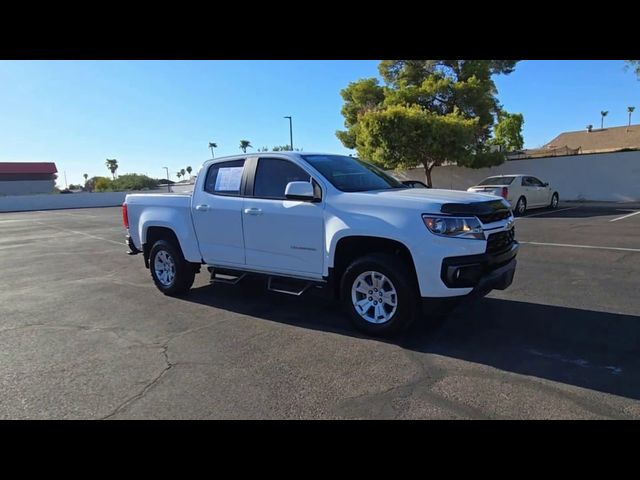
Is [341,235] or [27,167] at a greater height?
[27,167]

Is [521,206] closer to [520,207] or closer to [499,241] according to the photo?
[520,207]

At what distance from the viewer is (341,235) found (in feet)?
14.5

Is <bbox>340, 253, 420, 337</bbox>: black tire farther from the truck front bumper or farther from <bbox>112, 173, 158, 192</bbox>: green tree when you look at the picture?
<bbox>112, 173, 158, 192</bbox>: green tree

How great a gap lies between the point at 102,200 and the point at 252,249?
161ft

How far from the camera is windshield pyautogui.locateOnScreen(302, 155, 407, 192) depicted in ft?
15.9

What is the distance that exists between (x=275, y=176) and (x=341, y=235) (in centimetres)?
135

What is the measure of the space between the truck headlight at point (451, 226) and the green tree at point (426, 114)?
17199 mm

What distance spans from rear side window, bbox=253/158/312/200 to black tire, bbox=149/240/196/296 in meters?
1.70

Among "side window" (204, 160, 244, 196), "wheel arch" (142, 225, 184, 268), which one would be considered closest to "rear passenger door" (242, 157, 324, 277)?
"side window" (204, 160, 244, 196)

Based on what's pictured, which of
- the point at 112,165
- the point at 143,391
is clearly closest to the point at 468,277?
the point at 143,391
